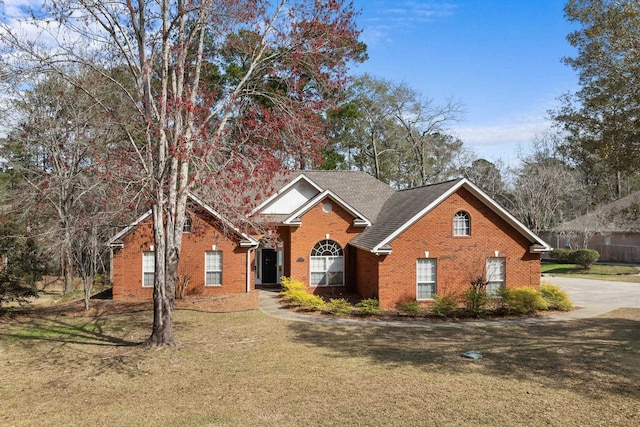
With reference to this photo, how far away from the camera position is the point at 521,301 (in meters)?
17.0

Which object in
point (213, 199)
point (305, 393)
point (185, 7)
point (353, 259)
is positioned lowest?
point (305, 393)

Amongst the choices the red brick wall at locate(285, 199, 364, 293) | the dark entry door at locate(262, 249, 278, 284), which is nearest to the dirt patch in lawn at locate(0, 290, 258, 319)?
the red brick wall at locate(285, 199, 364, 293)

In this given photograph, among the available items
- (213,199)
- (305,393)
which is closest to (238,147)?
(213,199)

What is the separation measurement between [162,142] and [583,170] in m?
59.6

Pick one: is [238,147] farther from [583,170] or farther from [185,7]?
[583,170]

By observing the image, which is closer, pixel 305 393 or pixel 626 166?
pixel 305 393

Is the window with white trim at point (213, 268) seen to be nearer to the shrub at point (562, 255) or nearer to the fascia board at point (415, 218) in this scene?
the fascia board at point (415, 218)

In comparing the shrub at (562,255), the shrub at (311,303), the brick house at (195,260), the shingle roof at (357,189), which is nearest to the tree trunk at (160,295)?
the shrub at (311,303)

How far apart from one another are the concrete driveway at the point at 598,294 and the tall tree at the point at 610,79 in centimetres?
684

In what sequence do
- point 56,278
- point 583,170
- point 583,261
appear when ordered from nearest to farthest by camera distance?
point 56,278 → point 583,261 → point 583,170

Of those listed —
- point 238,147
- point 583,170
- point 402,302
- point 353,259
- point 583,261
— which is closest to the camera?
point 238,147

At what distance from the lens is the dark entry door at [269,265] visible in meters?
25.0

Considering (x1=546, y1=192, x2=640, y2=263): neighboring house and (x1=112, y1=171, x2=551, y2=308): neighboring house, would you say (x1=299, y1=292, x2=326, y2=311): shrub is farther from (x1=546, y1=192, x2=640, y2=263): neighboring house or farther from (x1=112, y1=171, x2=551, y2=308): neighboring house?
(x1=546, y1=192, x2=640, y2=263): neighboring house

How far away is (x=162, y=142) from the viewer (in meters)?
11.7
